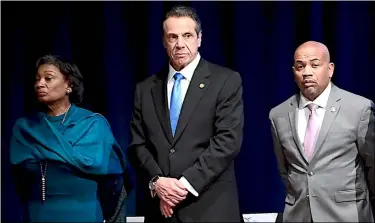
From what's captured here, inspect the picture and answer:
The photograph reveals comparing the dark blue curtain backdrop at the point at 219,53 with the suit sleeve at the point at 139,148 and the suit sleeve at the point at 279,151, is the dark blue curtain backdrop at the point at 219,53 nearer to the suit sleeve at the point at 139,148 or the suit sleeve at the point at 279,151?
the suit sleeve at the point at 279,151

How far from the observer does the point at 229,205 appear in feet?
8.97

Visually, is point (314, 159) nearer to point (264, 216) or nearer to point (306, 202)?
point (306, 202)

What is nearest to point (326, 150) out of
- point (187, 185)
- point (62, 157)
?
point (187, 185)

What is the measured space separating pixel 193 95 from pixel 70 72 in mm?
767

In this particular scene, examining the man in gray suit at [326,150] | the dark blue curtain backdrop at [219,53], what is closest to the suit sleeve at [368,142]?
the man in gray suit at [326,150]

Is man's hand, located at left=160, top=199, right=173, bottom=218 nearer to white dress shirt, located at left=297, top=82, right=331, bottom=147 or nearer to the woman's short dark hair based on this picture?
white dress shirt, located at left=297, top=82, right=331, bottom=147

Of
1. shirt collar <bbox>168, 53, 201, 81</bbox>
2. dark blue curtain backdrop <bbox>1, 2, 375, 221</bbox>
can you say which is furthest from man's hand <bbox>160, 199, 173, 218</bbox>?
dark blue curtain backdrop <bbox>1, 2, 375, 221</bbox>

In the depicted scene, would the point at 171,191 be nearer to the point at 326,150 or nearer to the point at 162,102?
the point at 162,102

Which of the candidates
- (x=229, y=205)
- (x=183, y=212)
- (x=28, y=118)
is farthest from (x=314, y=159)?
(x=28, y=118)

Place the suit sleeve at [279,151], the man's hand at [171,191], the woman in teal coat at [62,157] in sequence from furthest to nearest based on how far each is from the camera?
the woman in teal coat at [62,157]
the suit sleeve at [279,151]
the man's hand at [171,191]

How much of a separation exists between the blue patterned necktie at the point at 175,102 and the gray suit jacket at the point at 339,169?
20.2 inches

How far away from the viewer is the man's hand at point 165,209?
2676 millimetres

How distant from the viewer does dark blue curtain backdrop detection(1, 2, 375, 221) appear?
385 cm

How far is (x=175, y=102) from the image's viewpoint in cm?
281
